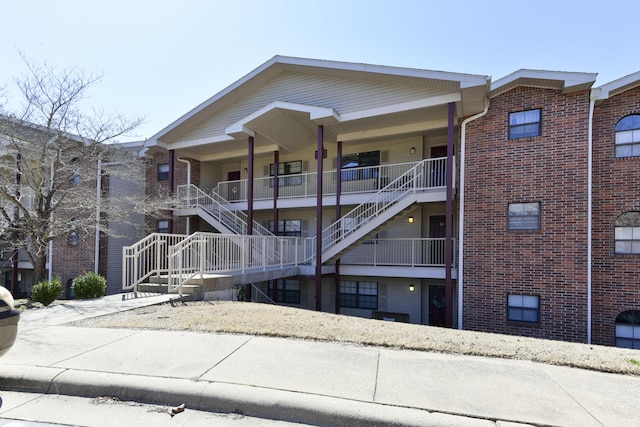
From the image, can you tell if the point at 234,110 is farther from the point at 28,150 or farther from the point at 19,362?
the point at 19,362

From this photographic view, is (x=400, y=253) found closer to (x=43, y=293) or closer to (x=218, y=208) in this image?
(x=218, y=208)

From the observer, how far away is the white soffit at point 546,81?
962 centimetres

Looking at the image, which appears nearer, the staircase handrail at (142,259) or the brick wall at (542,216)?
the staircase handrail at (142,259)

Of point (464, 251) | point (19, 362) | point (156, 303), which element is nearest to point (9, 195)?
point (156, 303)

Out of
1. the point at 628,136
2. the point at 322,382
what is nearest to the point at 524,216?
the point at 628,136

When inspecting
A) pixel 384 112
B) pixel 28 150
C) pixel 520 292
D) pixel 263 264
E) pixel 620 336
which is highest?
pixel 384 112

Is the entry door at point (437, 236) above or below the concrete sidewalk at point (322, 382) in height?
above

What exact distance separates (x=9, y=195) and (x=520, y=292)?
53.2 feet

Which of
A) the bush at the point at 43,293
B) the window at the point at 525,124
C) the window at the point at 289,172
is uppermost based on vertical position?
the window at the point at 525,124

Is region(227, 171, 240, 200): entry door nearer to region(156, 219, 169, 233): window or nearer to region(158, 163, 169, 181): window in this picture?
region(158, 163, 169, 181): window

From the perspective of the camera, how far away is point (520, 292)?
1036cm

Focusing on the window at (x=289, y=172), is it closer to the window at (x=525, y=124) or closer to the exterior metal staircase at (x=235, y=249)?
the exterior metal staircase at (x=235, y=249)

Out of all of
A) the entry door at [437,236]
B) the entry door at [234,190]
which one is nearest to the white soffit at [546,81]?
the entry door at [437,236]

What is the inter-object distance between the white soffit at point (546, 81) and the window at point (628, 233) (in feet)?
12.8
